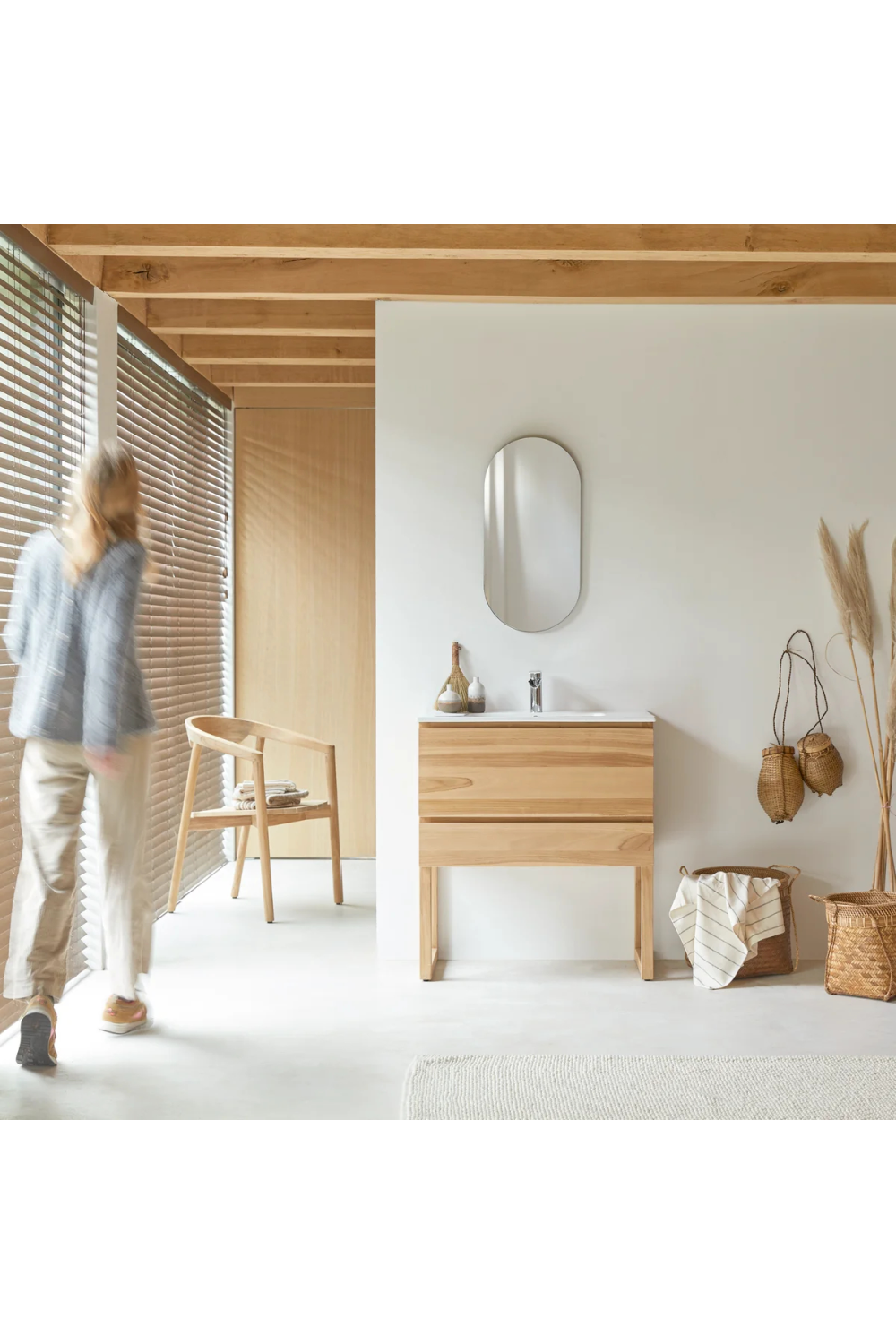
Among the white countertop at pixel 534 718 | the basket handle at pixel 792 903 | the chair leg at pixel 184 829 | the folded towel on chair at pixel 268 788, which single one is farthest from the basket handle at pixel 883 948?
the chair leg at pixel 184 829

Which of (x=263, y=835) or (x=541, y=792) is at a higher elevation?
(x=541, y=792)

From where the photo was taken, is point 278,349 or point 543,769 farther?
point 278,349

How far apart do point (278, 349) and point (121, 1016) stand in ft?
9.88

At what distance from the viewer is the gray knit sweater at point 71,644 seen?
2.71 meters

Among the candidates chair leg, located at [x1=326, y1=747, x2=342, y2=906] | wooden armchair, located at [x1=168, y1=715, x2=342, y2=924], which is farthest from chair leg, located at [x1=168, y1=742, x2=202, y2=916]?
chair leg, located at [x1=326, y1=747, x2=342, y2=906]

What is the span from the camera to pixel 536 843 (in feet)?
11.8

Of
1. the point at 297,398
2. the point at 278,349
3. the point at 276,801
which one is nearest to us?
the point at 276,801

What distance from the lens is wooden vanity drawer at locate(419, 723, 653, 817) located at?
141 inches

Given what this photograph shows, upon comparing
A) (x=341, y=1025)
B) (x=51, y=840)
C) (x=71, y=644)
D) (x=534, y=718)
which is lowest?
(x=341, y=1025)

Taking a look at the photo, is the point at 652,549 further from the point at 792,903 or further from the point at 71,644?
the point at 71,644

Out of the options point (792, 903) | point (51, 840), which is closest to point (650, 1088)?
point (792, 903)

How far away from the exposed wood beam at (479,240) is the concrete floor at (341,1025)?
229 cm
